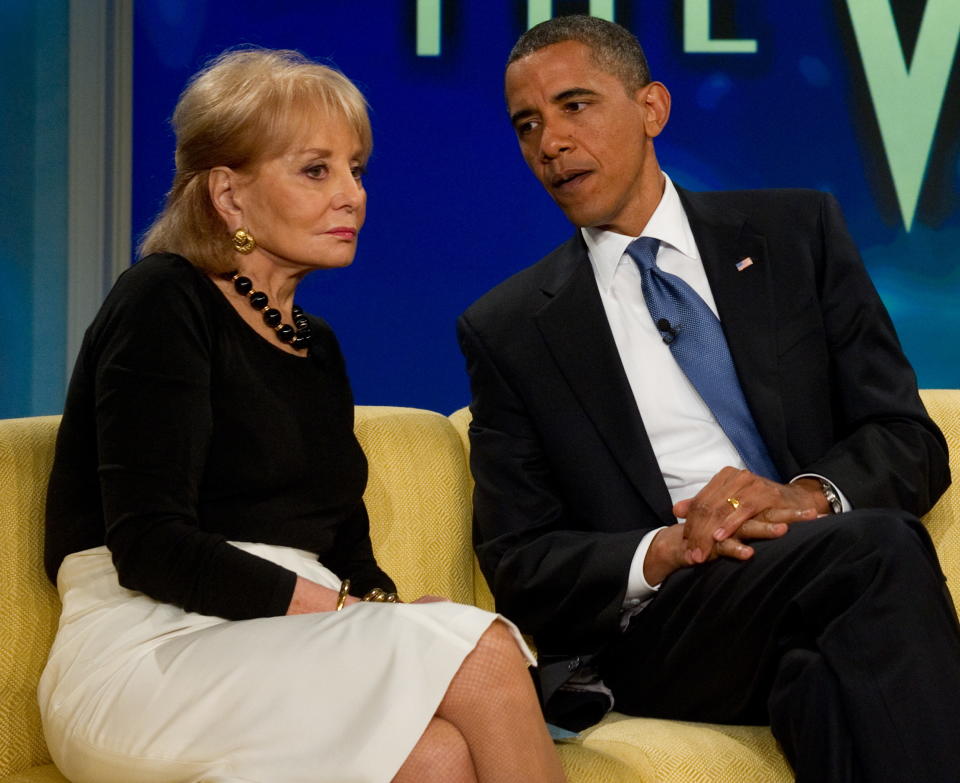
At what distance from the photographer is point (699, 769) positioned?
2.00 m

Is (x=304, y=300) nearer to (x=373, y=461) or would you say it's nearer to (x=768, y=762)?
(x=373, y=461)

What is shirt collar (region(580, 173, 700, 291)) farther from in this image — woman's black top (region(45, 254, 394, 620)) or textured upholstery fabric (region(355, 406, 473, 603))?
woman's black top (region(45, 254, 394, 620))

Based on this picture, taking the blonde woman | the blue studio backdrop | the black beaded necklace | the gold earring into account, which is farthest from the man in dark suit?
the blue studio backdrop

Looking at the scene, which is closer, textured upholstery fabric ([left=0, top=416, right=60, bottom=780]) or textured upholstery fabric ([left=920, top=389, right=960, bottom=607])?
textured upholstery fabric ([left=0, top=416, right=60, bottom=780])

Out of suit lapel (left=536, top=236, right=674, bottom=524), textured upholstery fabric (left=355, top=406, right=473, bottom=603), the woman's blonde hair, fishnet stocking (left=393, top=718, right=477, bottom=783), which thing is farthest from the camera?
textured upholstery fabric (left=355, top=406, right=473, bottom=603)

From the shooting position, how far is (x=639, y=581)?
2.27 m

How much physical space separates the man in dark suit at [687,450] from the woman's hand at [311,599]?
55cm

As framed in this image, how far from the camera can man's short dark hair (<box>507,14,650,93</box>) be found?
2684mm

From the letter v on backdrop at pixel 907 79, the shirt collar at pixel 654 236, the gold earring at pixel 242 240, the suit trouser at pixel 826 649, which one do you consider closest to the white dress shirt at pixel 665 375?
the shirt collar at pixel 654 236

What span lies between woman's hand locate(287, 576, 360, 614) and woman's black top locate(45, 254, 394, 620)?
16 mm

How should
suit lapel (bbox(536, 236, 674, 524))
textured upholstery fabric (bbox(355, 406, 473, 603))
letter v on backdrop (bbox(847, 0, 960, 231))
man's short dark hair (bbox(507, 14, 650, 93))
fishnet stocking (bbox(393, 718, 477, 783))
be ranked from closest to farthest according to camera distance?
fishnet stocking (bbox(393, 718, 477, 783)), suit lapel (bbox(536, 236, 674, 524)), textured upholstery fabric (bbox(355, 406, 473, 603)), man's short dark hair (bbox(507, 14, 650, 93)), letter v on backdrop (bbox(847, 0, 960, 231))

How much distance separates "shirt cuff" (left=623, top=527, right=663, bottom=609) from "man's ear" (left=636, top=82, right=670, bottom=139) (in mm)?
Answer: 944

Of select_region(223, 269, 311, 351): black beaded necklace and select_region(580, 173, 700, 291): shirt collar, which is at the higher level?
select_region(580, 173, 700, 291): shirt collar

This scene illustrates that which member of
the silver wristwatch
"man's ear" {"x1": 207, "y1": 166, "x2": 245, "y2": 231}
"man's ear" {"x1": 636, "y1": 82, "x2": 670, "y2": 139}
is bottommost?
the silver wristwatch
